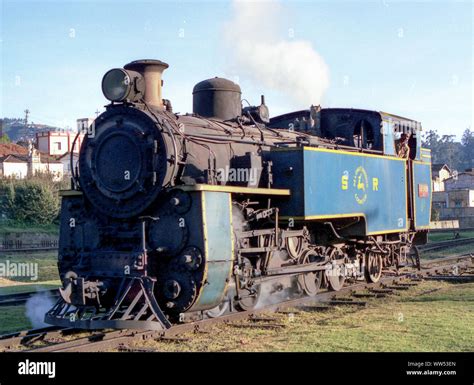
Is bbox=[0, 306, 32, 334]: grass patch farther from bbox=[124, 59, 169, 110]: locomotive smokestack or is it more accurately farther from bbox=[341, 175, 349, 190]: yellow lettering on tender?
bbox=[341, 175, 349, 190]: yellow lettering on tender

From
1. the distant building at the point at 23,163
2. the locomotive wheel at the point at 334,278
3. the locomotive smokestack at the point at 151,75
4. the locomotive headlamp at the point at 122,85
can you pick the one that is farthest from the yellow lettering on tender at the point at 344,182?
the distant building at the point at 23,163

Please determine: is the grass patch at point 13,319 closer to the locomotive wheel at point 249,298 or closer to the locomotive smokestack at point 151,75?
the locomotive wheel at point 249,298

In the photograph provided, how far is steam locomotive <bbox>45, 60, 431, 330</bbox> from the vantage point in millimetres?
7984

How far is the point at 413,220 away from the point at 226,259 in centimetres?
723

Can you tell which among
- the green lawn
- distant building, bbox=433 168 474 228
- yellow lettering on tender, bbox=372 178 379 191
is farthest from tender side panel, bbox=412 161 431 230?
distant building, bbox=433 168 474 228

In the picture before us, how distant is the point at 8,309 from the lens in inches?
418

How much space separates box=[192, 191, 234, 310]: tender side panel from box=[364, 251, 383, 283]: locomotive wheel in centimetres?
534

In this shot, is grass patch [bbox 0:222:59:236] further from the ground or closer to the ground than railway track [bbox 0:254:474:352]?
further from the ground

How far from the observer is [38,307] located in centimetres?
1063

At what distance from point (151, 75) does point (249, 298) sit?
12.2 feet

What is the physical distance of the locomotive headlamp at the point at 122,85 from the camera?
8398 millimetres
